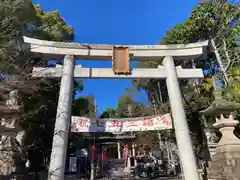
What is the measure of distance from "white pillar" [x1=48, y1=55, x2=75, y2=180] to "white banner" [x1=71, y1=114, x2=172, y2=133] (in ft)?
1.98

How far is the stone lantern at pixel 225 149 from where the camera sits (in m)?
5.30

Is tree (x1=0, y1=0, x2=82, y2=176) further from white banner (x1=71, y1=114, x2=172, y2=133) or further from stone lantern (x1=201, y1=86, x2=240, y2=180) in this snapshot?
stone lantern (x1=201, y1=86, x2=240, y2=180)

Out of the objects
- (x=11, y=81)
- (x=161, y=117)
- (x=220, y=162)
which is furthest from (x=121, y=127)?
(x=11, y=81)


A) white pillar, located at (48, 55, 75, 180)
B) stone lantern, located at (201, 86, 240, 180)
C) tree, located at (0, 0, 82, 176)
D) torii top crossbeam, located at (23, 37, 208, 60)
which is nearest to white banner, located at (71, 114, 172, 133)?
white pillar, located at (48, 55, 75, 180)

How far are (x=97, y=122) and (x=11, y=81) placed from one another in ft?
10.8

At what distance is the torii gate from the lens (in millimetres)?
5520

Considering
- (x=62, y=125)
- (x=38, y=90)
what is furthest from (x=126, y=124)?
(x=38, y=90)

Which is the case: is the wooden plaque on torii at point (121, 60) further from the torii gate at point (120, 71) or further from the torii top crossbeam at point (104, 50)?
the torii top crossbeam at point (104, 50)

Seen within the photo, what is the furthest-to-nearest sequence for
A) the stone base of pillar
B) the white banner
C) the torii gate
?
1. the white banner
2. the torii gate
3. the stone base of pillar

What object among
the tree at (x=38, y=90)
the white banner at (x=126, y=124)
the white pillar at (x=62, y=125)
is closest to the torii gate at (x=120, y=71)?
the white pillar at (x=62, y=125)

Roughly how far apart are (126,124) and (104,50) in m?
2.63

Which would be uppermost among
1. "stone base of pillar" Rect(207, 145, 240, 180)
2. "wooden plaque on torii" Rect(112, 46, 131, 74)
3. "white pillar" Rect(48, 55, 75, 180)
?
"wooden plaque on torii" Rect(112, 46, 131, 74)

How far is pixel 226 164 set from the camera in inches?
215

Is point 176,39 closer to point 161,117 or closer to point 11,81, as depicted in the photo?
point 161,117
